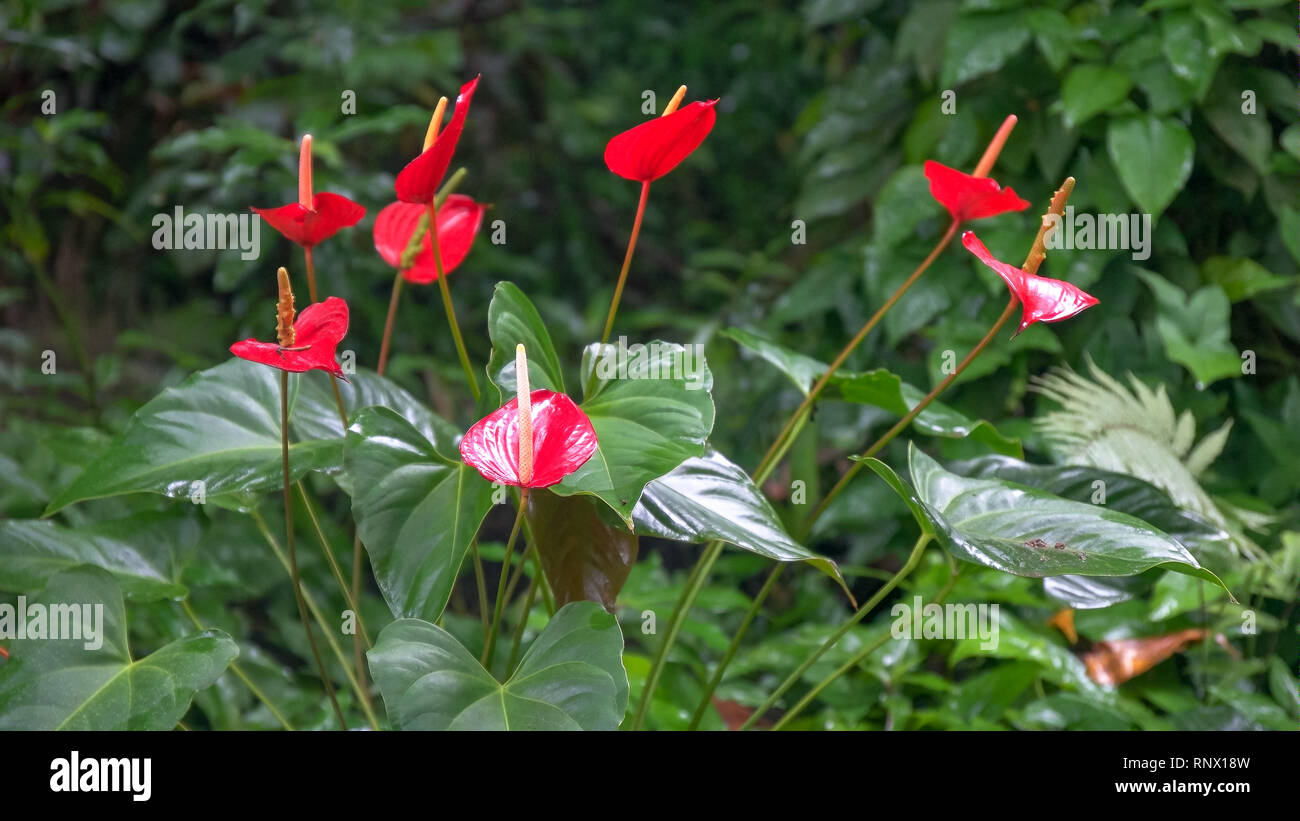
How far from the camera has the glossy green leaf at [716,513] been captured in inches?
22.5

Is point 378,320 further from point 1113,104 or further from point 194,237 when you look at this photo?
point 1113,104

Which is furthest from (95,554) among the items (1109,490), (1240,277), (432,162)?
(1240,277)

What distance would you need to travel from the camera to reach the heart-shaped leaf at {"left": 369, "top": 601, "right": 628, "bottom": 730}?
52 cm

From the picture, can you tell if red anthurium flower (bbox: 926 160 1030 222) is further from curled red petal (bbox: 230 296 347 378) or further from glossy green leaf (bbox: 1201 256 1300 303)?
glossy green leaf (bbox: 1201 256 1300 303)

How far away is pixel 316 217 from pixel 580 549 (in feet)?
0.98

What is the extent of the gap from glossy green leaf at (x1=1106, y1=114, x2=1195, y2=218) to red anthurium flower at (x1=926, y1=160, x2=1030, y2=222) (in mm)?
572

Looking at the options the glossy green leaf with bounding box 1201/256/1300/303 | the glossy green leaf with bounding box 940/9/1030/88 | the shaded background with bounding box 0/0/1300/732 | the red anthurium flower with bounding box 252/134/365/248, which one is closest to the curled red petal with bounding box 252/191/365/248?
the red anthurium flower with bounding box 252/134/365/248

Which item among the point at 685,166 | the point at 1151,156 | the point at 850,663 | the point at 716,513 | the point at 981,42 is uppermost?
the point at 685,166

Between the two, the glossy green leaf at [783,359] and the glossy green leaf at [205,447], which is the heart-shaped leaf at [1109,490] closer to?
the glossy green leaf at [783,359]

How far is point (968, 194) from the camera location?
75 centimetres

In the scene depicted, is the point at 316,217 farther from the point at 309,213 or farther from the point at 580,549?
the point at 580,549
